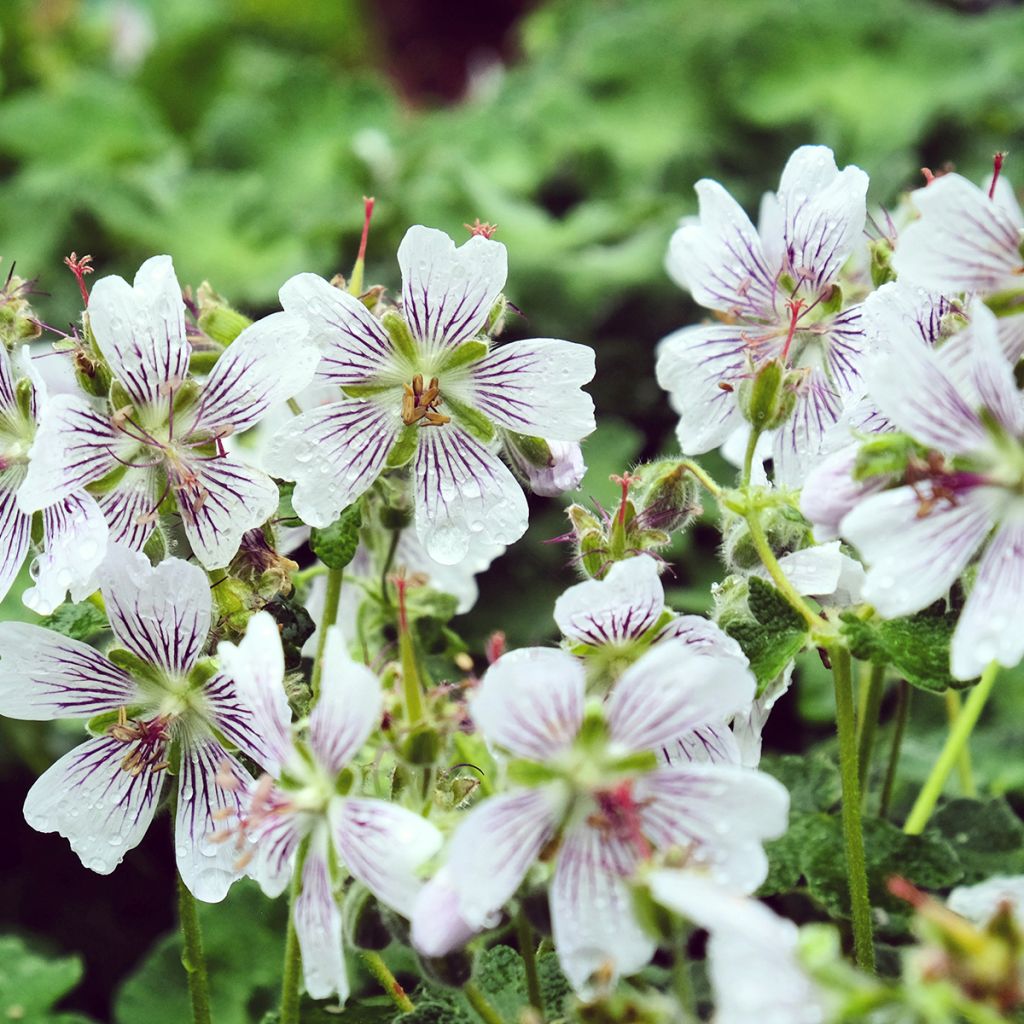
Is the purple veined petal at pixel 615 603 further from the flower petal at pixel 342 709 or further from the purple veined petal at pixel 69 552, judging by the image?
the purple veined petal at pixel 69 552

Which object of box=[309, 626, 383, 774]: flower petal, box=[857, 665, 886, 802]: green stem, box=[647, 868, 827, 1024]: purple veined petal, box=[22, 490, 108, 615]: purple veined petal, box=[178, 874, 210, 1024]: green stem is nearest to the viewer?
box=[647, 868, 827, 1024]: purple veined petal

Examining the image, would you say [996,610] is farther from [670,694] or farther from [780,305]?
[780,305]

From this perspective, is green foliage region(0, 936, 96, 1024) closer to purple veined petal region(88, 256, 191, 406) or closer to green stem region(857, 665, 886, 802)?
purple veined petal region(88, 256, 191, 406)

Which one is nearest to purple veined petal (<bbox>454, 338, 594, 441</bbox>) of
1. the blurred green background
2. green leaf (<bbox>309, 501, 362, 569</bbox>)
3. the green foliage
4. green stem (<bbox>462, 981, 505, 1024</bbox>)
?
green leaf (<bbox>309, 501, 362, 569</bbox>)

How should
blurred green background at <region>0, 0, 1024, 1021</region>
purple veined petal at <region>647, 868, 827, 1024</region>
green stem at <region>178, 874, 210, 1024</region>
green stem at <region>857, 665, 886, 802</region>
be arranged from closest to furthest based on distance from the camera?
purple veined petal at <region>647, 868, 827, 1024</region> → green stem at <region>178, 874, 210, 1024</region> → green stem at <region>857, 665, 886, 802</region> → blurred green background at <region>0, 0, 1024, 1021</region>

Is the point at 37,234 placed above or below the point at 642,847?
above

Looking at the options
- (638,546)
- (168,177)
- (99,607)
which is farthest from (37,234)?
(638,546)

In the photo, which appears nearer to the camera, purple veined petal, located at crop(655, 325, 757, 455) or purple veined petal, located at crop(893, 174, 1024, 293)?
purple veined petal, located at crop(893, 174, 1024, 293)

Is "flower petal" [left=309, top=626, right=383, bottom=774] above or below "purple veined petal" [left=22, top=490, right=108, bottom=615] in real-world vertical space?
below

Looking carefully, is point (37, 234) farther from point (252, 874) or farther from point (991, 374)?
point (991, 374)
